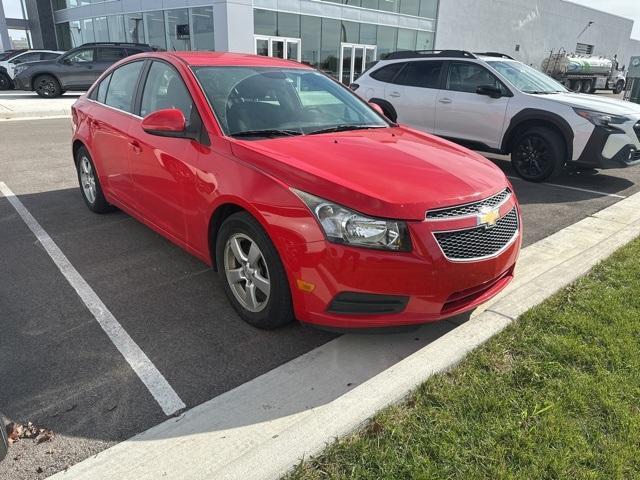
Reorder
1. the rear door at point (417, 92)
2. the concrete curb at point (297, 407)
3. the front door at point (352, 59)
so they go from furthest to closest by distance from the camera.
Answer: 1. the front door at point (352, 59)
2. the rear door at point (417, 92)
3. the concrete curb at point (297, 407)

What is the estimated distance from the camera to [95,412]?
2.47 m

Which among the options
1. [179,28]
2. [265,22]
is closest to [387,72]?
[265,22]

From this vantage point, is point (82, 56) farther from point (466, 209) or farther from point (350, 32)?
point (466, 209)

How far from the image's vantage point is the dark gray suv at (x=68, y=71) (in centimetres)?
1827

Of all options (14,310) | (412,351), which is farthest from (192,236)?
(412,351)

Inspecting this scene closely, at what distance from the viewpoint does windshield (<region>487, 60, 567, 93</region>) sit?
25.5 feet

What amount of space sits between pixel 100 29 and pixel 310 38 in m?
14.6

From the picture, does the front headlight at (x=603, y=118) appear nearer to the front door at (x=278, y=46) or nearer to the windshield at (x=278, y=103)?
the windshield at (x=278, y=103)

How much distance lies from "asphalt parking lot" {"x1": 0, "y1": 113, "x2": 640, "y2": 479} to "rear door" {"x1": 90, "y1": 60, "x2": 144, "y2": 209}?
55 centimetres

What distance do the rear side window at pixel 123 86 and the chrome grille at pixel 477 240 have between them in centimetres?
307

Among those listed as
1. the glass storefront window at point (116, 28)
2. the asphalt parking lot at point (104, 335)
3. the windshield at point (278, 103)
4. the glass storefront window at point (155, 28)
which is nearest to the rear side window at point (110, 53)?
the glass storefront window at point (155, 28)

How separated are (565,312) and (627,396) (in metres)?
0.89

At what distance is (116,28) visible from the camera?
98.0ft

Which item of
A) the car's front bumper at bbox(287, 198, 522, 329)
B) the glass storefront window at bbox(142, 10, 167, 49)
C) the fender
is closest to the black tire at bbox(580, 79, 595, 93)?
the glass storefront window at bbox(142, 10, 167, 49)
